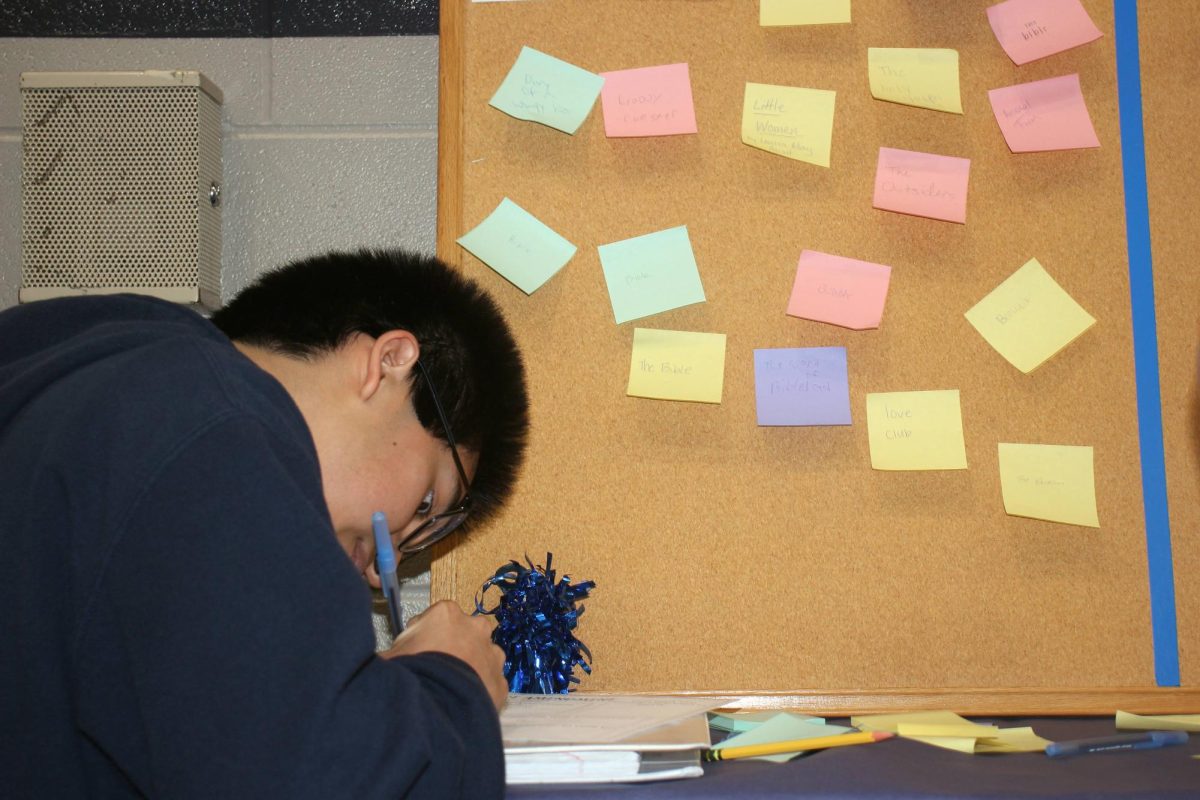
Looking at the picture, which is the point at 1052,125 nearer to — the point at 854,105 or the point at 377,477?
the point at 854,105

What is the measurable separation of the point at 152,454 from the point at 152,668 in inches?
4.9

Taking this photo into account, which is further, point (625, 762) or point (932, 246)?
point (932, 246)

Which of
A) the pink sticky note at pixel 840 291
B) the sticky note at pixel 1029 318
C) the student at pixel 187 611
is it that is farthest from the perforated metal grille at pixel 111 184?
the sticky note at pixel 1029 318

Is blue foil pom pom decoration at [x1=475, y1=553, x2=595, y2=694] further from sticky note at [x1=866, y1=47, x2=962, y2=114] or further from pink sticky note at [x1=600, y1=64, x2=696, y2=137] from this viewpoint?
sticky note at [x1=866, y1=47, x2=962, y2=114]

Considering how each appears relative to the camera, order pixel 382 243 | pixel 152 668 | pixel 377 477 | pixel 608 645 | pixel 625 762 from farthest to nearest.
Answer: pixel 382 243, pixel 608 645, pixel 377 477, pixel 625 762, pixel 152 668

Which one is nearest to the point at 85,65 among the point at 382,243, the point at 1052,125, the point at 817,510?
the point at 382,243

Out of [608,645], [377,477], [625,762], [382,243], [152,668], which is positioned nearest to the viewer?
[152,668]

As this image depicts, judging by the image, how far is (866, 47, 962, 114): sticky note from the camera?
3.99 feet

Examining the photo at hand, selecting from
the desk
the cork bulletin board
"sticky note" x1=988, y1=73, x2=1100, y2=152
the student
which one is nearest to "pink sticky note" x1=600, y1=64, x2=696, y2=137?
the cork bulletin board

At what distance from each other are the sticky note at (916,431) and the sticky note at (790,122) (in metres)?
0.29

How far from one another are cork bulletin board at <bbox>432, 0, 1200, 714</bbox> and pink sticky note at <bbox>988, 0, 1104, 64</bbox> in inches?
0.6

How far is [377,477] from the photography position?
91 centimetres

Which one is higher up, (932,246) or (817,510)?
(932,246)

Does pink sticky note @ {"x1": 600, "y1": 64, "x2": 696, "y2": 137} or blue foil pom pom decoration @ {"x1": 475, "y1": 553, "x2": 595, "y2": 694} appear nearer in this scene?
blue foil pom pom decoration @ {"x1": 475, "y1": 553, "x2": 595, "y2": 694}
